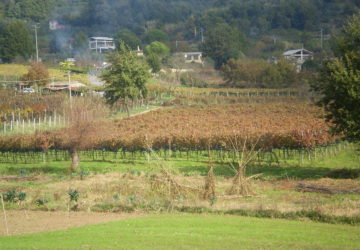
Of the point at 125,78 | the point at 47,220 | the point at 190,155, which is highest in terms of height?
the point at 125,78

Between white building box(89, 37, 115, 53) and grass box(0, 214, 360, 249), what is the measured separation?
490 ft

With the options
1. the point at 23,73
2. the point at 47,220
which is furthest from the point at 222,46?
the point at 47,220

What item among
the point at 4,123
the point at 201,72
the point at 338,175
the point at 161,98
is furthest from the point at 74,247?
the point at 201,72

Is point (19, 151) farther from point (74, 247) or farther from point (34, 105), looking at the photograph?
point (74, 247)

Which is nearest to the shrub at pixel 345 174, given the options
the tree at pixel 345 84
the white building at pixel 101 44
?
the tree at pixel 345 84

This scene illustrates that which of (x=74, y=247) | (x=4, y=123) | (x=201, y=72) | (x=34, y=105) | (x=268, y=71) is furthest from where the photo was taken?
(x=201, y=72)

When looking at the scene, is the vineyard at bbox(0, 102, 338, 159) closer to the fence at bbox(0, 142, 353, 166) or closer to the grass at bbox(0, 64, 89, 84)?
the fence at bbox(0, 142, 353, 166)

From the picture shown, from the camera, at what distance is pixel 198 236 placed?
18.8 meters

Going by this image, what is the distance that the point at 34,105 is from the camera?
225 ft

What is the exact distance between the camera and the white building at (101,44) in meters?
170

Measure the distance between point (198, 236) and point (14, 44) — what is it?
10496 cm

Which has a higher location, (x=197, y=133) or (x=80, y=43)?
(x=80, y=43)

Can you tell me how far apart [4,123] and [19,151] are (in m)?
8.19

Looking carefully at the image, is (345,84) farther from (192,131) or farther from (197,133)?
(192,131)
